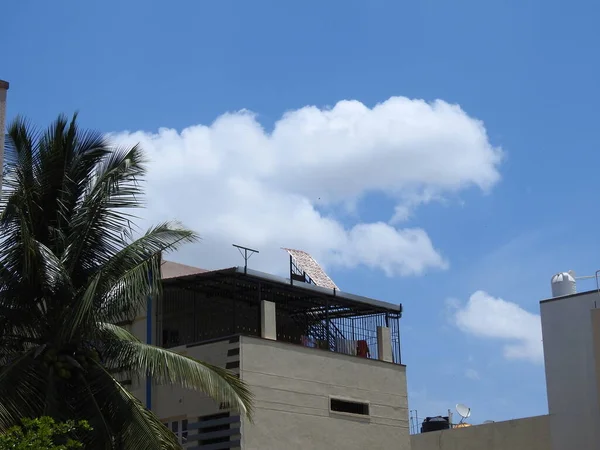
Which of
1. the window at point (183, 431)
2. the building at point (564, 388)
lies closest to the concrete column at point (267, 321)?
Result: the window at point (183, 431)

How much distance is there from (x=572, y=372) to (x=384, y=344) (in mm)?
7006

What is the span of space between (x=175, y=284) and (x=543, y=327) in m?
12.8

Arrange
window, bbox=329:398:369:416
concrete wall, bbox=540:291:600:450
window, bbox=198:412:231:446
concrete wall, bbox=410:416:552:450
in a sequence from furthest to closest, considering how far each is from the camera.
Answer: concrete wall, bbox=410:416:552:450
concrete wall, bbox=540:291:600:450
window, bbox=329:398:369:416
window, bbox=198:412:231:446

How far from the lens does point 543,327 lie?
38344 millimetres

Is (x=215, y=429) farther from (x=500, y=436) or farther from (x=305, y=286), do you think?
(x=500, y=436)

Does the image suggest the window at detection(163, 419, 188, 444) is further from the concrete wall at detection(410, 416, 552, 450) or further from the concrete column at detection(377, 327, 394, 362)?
the concrete wall at detection(410, 416, 552, 450)

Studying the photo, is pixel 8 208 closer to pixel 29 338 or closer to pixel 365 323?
pixel 29 338

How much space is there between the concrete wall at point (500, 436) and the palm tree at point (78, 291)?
16879 millimetres

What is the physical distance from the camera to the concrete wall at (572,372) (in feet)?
121

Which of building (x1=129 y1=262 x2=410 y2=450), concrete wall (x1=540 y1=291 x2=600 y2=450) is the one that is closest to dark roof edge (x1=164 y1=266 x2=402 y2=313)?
building (x1=129 y1=262 x2=410 y2=450)

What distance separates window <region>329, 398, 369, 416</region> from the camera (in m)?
31.8

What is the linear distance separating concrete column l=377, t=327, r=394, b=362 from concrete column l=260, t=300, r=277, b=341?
406 cm

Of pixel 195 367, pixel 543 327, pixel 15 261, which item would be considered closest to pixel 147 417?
pixel 195 367

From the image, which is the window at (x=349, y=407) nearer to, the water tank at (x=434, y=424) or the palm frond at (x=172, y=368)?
the palm frond at (x=172, y=368)
